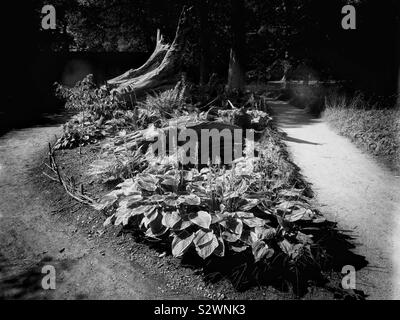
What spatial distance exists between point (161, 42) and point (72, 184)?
694 centimetres

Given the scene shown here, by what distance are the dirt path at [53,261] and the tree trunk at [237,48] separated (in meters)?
10.9

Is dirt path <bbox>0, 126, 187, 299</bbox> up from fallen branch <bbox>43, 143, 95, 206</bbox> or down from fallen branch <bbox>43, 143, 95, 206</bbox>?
down

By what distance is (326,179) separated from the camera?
588 centimetres

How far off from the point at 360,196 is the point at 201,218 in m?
2.89

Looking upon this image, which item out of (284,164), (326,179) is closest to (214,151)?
(284,164)

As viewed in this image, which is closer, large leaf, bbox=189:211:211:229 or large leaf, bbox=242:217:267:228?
large leaf, bbox=189:211:211:229

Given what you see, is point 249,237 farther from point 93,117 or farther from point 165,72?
point 165,72

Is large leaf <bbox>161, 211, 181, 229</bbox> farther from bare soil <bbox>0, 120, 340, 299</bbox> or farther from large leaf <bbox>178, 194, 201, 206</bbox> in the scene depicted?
bare soil <bbox>0, 120, 340, 299</bbox>

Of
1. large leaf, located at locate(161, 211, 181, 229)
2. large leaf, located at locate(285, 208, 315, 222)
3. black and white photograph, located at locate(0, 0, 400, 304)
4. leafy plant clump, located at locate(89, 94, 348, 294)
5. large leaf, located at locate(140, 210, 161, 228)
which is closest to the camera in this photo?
black and white photograph, located at locate(0, 0, 400, 304)

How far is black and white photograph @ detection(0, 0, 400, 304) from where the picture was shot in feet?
11.6

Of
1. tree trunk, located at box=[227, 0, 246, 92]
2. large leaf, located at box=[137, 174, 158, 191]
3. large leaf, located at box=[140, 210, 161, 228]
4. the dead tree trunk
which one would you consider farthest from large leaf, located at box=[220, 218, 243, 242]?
tree trunk, located at box=[227, 0, 246, 92]

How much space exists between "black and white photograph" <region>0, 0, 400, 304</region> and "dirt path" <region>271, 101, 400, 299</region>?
2 cm
